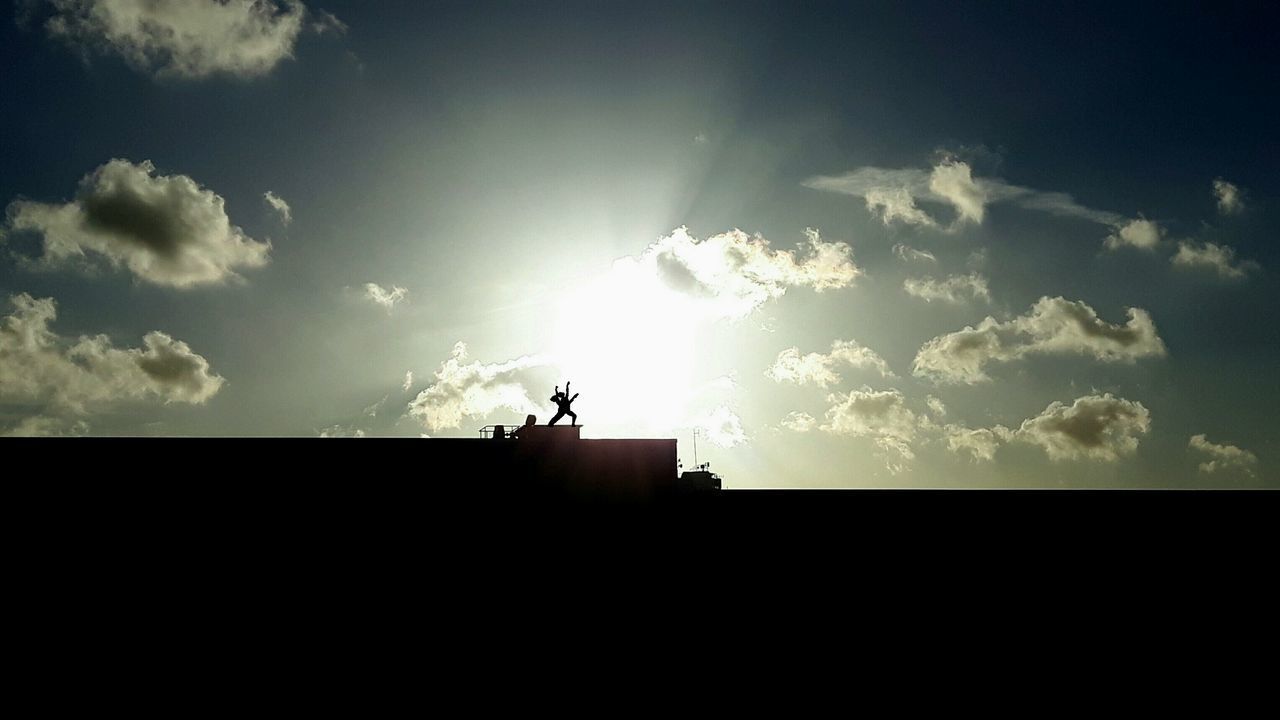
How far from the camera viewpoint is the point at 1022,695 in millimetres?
27875

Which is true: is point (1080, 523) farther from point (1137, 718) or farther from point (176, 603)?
point (176, 603)

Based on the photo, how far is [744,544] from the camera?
30109 millimetres

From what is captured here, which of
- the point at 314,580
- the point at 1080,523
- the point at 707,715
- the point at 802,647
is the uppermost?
the point at 1080,523

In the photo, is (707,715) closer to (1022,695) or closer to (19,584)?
(1022,695)

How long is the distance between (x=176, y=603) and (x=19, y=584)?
15.9 feet

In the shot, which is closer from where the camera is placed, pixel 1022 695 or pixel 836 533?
pixel 1022 695

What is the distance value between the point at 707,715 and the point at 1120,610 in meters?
13.6

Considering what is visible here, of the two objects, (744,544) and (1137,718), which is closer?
(1137,718)

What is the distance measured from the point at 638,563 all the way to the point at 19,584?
64.2ft

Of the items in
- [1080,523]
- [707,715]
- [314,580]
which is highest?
[1080,523]

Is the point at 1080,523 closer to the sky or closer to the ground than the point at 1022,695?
closer to the sky

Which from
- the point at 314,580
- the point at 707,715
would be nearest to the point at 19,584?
the point at 314,580

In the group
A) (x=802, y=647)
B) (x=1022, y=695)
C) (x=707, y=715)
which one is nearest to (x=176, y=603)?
(x=707, y=715)

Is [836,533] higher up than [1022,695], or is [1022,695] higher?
[836,533]
